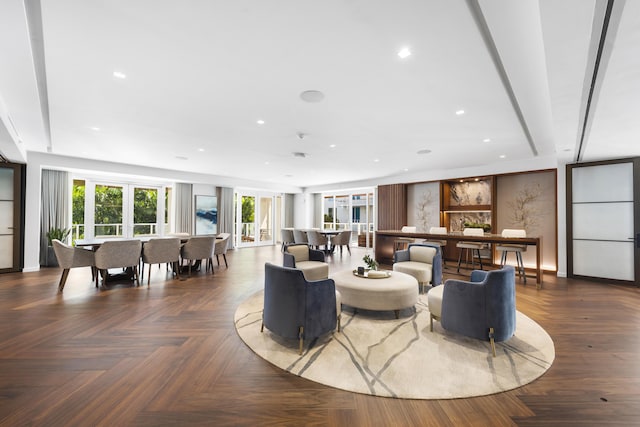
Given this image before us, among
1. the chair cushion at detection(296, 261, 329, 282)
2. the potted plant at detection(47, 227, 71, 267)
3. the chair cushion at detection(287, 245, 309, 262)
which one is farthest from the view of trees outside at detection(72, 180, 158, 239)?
the chair cushion at detection(296, 261, 329, 282)

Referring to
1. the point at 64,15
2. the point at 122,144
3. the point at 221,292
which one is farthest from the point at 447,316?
the point at 122,144

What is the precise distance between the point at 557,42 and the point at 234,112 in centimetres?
330

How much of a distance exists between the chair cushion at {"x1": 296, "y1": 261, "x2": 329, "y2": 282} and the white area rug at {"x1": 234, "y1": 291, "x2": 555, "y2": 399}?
127 cm

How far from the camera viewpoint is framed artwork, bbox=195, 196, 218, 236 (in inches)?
364

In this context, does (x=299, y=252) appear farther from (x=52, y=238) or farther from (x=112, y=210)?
(x=112, y=210)

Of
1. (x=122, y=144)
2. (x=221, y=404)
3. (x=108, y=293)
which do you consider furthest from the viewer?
(x=122, y=144)

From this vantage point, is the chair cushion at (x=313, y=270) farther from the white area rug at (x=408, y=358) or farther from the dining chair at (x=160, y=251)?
the dining chair at (x=160, y=251)

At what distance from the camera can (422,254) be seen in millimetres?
4734

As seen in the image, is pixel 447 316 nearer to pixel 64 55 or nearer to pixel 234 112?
pixel 234 112

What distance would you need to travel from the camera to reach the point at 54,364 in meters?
2.29

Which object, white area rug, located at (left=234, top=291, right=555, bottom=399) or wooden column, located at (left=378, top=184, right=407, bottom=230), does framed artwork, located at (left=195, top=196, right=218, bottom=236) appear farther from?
white area rug, located at (left=234, top=291, right=555, bottom=399)

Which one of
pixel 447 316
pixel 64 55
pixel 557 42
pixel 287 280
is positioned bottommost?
pixel 447 316

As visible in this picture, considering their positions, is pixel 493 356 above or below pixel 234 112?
below

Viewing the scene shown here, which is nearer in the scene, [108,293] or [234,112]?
[234,112]
